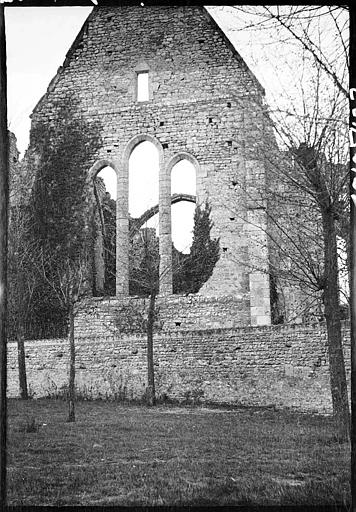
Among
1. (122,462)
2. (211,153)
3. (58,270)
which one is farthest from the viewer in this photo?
(211,153)

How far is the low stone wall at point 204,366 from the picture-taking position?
37.3 feet

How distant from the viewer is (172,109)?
56.2 feet

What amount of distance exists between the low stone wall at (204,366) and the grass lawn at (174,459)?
861 millimetres

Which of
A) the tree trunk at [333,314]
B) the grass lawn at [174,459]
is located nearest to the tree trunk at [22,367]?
the grass lawn at [174,459]

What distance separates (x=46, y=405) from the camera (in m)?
11.4

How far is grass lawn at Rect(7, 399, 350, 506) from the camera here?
5.51 m

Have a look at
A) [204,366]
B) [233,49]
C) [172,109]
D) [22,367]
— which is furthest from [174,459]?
[233,49]

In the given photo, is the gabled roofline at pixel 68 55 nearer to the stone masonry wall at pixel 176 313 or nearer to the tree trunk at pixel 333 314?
the stone masonry wall at pixel 176 313

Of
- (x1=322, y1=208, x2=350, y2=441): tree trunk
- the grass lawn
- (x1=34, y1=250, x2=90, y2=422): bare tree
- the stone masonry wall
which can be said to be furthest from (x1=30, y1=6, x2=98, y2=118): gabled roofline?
(x1=322, y1=208, x2=350, y2=441): tree trunk

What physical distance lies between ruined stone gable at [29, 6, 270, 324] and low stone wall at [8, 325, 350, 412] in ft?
10.8

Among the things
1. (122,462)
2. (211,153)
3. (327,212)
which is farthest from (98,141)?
(122,462)

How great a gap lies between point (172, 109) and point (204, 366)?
8055mm

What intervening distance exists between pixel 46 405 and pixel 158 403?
2307mm

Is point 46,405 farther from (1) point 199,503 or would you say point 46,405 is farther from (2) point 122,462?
(1) point 199,503
